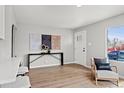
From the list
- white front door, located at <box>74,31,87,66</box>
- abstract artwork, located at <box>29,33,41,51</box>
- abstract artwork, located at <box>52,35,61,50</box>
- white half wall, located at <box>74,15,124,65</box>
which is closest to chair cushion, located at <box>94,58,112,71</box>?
white half wall, located at <box>74,15,124,65</box>

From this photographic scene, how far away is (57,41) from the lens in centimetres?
630

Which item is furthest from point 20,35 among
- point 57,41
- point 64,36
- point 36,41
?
point 64,36

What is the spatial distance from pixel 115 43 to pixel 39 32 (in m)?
3.57

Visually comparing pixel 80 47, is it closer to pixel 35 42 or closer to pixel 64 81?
pixel 35 42

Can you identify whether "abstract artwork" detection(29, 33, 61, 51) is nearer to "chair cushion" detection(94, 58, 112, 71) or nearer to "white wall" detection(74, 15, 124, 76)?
"white wall" detection(74, 15, 124, 76)

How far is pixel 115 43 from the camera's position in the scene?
14.8 ft

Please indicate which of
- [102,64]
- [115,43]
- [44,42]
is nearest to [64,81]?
[102,64]

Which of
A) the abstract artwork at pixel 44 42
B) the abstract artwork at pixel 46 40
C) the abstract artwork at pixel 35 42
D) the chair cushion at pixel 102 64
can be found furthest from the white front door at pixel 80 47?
the abstract artwork at pixel 35 42

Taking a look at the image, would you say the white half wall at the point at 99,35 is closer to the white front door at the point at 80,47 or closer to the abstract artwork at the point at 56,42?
the white front door at the point at 80,47

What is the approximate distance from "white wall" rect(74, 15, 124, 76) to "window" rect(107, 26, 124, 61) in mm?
185

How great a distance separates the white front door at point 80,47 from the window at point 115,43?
59.5 inches

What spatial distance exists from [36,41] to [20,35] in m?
0.81

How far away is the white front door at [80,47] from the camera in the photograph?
5982mm
